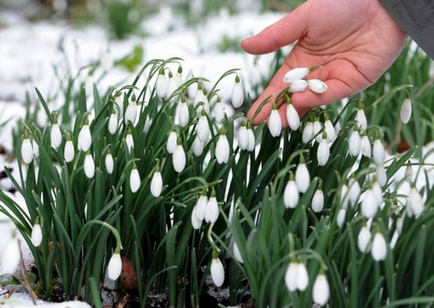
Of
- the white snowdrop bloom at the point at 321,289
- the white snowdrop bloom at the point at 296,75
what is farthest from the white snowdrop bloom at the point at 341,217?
the white snowdrop bloom at the point at 296,75

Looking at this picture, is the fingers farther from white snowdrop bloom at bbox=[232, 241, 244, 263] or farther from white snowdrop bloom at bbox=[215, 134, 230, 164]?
white snowdrop bloom at bbox=[232, 241, 244, 263]

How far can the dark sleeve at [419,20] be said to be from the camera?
69.7 inches

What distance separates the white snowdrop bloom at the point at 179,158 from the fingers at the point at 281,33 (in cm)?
58

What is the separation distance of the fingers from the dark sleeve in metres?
0.28

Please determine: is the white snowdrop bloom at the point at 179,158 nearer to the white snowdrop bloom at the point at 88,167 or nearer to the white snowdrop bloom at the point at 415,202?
the white snowdrop bloom at the point at 88,167

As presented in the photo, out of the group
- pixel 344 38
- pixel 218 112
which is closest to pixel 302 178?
pixel 218 112

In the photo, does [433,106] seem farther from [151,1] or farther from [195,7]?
[151,1]

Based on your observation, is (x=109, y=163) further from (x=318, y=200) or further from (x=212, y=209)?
(x=318, y=200)

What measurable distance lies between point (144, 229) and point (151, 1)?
8.14m

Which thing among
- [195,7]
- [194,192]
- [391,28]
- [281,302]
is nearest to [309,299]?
[281,302]

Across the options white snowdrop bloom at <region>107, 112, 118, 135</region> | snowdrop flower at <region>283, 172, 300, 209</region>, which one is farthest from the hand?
snowdrop flower at <region>283, 172, 300, 209</region>

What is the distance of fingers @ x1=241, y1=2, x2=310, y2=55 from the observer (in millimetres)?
2008

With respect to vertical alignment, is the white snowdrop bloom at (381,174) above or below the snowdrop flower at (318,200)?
above

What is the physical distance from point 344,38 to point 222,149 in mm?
684
